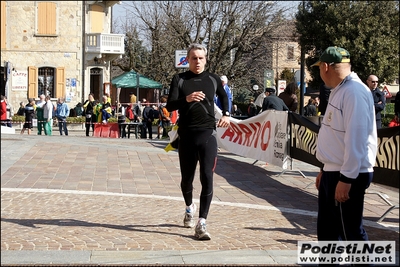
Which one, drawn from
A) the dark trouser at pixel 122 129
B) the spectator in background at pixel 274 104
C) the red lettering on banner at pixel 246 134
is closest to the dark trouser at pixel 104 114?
the dark trouser at pixel 122 129

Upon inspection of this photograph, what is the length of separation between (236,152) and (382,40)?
25.9 meters

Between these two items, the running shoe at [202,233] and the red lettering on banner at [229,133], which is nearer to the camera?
the running shoe at [202,233]

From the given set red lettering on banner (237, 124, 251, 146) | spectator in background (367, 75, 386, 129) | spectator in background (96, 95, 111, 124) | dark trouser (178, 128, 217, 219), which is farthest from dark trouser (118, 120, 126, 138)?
dark trouser (178, 128, 217, 219)

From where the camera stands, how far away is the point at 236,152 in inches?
574

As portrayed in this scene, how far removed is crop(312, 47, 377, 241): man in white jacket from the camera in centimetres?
435

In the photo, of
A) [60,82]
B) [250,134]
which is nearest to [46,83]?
[60,82]

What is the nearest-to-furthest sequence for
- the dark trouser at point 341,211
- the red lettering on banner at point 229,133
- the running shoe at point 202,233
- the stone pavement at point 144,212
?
the dark trouser at point 341,211
the stone pavement at point 144,212
the running shoe at point 202,233
the red lettering on banner at point 229,133

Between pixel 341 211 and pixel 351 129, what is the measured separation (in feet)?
1.77

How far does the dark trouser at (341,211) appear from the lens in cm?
448

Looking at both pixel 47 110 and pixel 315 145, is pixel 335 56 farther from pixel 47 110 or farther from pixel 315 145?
pixel 47 110

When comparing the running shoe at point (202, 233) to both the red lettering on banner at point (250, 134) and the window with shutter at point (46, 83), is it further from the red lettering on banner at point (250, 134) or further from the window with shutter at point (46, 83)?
the window with shutter at point (46, 83)

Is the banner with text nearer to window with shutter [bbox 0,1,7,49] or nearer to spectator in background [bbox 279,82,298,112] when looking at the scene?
spectator in background [bbox 279,82,298,112]

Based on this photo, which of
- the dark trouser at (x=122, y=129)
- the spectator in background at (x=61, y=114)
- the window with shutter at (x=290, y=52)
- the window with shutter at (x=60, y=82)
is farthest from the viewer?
the window with shutter at (x=290, y=52)

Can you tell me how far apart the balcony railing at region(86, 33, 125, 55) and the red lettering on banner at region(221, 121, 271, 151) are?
30166mm
